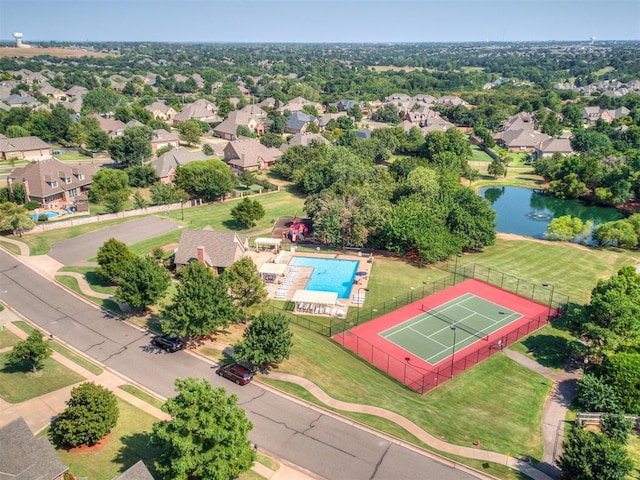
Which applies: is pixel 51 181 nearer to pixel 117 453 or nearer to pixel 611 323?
pixel 117 453

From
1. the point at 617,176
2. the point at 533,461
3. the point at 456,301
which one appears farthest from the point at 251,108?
the point at 533,461

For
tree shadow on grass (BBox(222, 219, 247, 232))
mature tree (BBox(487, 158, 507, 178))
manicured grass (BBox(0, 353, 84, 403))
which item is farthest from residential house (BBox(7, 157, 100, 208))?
mature tree (BBox(487, 158, 507, 178))

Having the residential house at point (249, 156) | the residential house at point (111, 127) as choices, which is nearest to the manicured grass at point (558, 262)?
the residential house at point (249, 156)

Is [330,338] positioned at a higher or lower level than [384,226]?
lower

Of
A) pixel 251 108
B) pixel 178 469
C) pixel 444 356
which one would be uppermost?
pixel 251 108

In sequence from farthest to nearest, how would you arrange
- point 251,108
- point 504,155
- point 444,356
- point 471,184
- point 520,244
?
point 251,108, point 504,155, point 471,184, point 520,244, point 444,356

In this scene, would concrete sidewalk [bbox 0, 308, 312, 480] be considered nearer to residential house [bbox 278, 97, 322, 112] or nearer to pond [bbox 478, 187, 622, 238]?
pond [bbox 478, 187, 622, 238]

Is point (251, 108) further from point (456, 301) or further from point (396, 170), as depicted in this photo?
point (456, 301)
